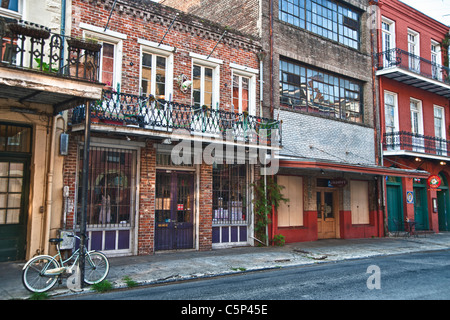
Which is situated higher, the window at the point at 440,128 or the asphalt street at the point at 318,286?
the window at the point at 440,128

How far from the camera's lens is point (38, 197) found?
9.24m

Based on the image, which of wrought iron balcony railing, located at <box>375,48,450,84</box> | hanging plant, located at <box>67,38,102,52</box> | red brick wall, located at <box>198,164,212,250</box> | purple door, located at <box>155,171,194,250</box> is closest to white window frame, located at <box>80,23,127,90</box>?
hanging plant, located at <box>67,38,102,52</box>

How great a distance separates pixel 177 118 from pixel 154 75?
5.12 ft

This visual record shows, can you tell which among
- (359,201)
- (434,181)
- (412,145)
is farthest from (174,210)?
(434,181)

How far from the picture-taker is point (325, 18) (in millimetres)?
16969

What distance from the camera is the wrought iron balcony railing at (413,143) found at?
18234 millimetres

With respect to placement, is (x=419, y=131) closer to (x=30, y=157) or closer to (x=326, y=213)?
(x=326, y=213)

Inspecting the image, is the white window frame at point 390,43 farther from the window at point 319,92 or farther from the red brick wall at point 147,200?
the red brick wall at point 147,200

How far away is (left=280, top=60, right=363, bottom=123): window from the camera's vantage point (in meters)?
15.1

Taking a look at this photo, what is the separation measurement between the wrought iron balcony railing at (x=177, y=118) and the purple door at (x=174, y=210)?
1.70 metres

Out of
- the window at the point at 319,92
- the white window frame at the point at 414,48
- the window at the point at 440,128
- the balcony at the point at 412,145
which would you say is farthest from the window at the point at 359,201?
the white window frame at the point at 414,48

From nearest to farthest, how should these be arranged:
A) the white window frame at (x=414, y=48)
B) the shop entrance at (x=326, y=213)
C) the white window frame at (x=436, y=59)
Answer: the shop entrance at (x=326, y=213) < the white window frame at (x=414, y=48) < the white window frame at (x=436, y=59)

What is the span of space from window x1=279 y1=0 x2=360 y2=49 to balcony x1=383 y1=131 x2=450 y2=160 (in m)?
4.68

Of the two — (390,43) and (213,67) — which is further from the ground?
(390,43)
